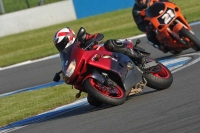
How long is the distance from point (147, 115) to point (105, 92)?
50.7 inches

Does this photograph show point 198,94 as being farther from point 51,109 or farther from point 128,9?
point 128,9

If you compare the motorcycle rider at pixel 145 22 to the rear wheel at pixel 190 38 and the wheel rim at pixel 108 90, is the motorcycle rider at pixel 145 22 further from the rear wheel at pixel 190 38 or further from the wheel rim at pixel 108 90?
the wheel rim at pixel 108 90

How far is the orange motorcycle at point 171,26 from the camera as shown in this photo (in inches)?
478

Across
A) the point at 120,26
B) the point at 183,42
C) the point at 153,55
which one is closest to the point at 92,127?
the point at 183,42

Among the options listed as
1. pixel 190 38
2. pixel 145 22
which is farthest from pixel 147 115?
pixel 145 22

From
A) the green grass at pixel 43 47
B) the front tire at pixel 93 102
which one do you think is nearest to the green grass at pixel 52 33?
the green grass at pixel 43 47

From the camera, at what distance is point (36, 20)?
2538cm

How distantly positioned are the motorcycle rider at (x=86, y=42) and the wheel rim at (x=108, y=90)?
615mm

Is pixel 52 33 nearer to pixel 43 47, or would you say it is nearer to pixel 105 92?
pixel 43 47

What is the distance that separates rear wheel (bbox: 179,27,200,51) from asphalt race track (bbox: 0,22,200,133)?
1.66 m

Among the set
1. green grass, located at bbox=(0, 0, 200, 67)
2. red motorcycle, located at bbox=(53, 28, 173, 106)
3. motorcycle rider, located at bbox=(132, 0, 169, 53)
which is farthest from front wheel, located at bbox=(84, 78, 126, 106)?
green grass, located at bbox=(0, 0, 200, 67)

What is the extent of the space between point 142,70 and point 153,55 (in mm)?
5615

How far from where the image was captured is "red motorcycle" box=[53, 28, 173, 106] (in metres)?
7.96

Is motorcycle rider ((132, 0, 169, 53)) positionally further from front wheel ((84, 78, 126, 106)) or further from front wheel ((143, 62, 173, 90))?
front wheel ((84, 78, 126, 106))
